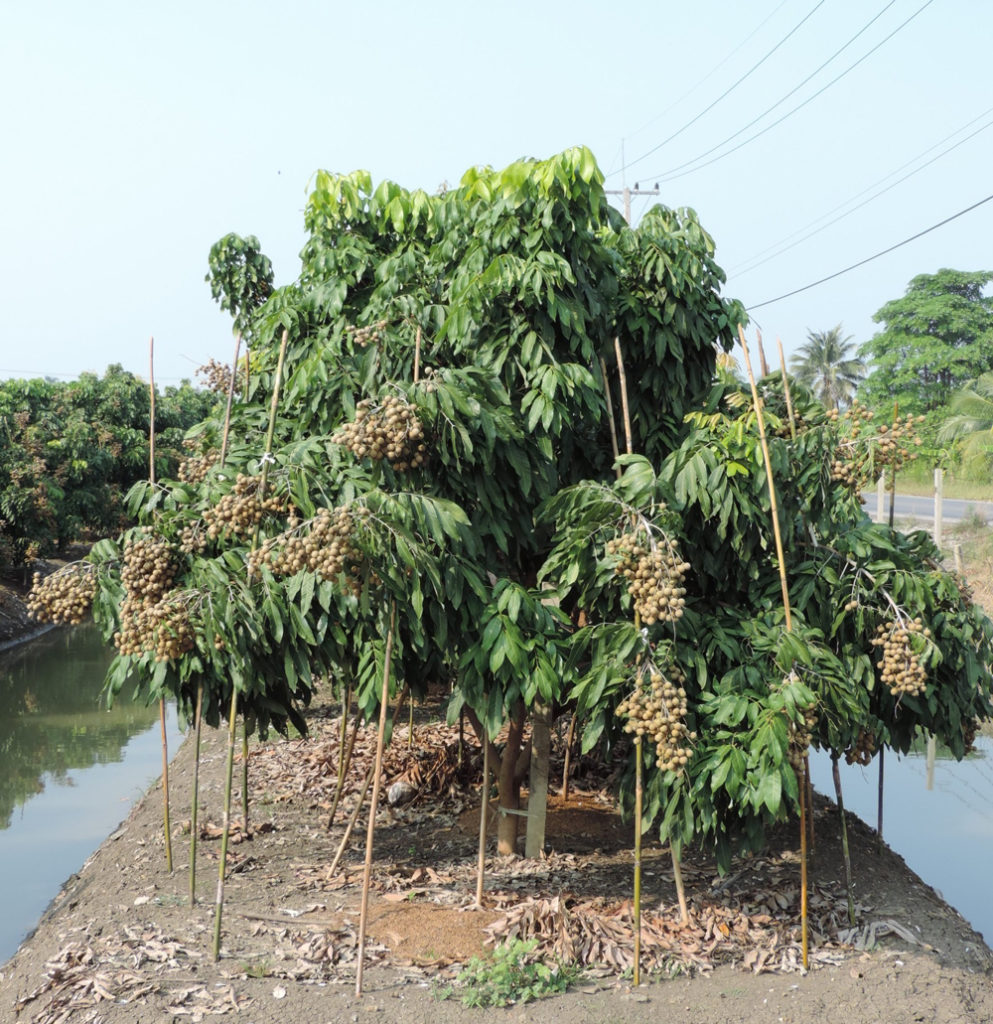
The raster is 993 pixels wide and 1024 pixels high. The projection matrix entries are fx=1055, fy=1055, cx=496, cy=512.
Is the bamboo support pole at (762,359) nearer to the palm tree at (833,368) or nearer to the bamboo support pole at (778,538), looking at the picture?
the bamboo support pole at (778,538)

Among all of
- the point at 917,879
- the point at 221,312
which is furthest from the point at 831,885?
the point at 221,312

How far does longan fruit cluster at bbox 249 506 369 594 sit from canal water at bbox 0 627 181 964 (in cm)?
459

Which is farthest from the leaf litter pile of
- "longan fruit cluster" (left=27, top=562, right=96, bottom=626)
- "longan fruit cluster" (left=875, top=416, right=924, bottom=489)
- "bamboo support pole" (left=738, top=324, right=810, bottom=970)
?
"longan fruit cluster" (left=875, top=416, right=924, bottom=489)

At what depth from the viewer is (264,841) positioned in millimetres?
8289

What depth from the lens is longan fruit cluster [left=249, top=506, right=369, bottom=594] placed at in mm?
4797

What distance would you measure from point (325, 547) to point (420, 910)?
2965mm

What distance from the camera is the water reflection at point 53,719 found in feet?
41.3

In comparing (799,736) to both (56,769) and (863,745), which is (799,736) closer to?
(863,745)

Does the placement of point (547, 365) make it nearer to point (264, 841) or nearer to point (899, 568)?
point (899, 568)

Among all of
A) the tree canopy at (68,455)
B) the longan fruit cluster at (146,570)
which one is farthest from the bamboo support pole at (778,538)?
the tree canopy at (68,455)

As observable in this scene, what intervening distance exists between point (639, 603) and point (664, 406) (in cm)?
207

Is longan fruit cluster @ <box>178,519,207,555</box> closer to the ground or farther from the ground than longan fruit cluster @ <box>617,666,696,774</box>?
farther from the ground

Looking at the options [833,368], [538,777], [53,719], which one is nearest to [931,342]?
[833,368]

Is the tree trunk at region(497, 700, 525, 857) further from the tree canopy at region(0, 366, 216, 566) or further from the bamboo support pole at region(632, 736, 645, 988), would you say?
the tree canopy at region(0, 366, 216, 566)
